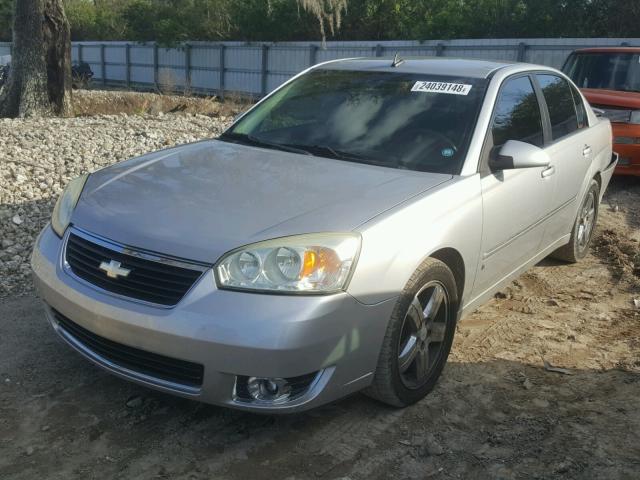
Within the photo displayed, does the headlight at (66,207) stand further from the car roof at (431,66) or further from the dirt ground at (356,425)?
the car roof at (431,66)

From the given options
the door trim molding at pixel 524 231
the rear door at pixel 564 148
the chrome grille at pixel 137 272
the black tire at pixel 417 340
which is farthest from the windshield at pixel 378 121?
the chrome grille at pixel 137 272

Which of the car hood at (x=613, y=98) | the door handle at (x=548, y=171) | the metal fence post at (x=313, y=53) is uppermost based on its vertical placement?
the car hood at (x=613, y=98)

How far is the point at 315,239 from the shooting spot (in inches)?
121

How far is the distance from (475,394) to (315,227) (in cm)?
138

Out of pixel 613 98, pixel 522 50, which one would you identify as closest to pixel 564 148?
pixel 613 98

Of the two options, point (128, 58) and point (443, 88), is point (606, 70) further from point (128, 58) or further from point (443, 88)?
point (128, 58)

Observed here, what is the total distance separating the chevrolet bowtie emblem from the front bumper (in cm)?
9

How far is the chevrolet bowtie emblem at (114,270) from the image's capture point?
123 inches

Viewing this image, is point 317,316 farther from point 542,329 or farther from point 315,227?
point 542,329

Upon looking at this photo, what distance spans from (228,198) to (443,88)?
1683 mm

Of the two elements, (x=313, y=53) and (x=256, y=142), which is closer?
(x=256, y=142)

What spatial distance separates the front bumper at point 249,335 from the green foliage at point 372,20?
37.8 ft

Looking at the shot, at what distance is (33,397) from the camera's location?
11.7 ft

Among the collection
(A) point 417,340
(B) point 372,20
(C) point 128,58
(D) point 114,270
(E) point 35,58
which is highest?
(B) point 372,20
